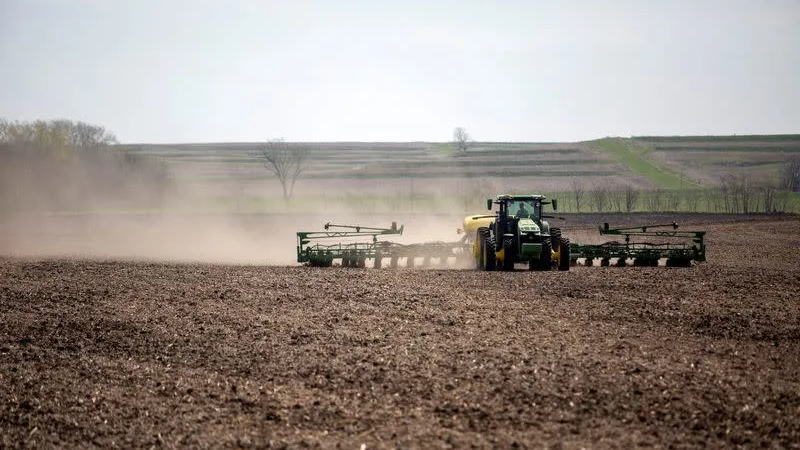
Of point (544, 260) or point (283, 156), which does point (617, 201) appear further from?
point (283, 156)

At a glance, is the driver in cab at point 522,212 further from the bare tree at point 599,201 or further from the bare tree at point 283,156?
the bare tree at point 283,156

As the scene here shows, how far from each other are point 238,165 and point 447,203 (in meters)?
58.3

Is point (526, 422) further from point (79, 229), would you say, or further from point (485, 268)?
point (79, 229)

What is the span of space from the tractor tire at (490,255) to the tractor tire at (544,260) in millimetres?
1139

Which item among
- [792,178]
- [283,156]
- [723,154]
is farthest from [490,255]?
[723,154]

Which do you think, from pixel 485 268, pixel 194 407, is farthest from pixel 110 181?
pixel 194 407

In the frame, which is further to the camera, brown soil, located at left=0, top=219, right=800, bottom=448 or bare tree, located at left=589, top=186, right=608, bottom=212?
bare tree, located at left=589, top=186, right=608, bottom=212

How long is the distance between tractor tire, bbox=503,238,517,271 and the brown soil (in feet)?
7.82

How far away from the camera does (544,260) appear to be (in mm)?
24703

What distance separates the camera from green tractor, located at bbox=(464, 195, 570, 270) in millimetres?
24531

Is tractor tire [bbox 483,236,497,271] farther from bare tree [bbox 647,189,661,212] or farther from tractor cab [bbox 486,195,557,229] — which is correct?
bare tree [bbox 647,189,661,212]

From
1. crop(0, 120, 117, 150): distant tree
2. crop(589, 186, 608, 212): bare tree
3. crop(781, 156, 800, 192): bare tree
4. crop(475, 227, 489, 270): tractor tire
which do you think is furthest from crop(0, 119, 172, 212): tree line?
crop(781, 156, 800, 192): bare tree

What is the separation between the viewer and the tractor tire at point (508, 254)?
80.9 feet

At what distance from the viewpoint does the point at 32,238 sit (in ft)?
148
